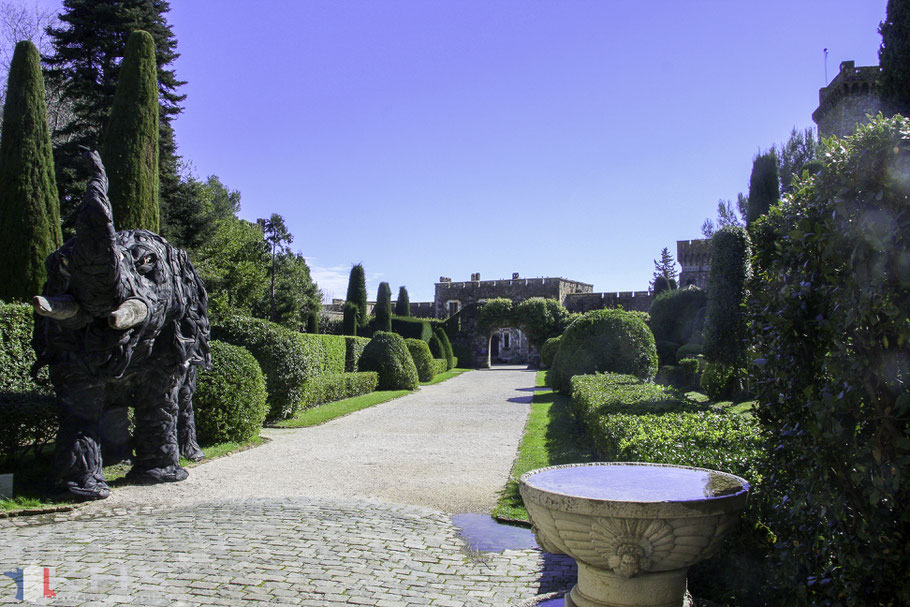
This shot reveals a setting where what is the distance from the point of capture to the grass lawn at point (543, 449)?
19.1 feet

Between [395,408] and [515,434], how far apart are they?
4.96 m

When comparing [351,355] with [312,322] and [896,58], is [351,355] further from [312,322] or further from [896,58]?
[896,58]

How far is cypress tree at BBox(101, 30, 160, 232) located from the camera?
1259cm

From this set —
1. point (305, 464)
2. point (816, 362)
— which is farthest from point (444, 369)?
point (816, 362)

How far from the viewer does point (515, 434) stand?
10.6 meters

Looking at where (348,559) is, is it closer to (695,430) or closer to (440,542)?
(440,542)

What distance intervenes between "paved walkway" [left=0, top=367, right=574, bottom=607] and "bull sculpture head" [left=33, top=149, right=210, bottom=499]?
Answer: 1.71 feet

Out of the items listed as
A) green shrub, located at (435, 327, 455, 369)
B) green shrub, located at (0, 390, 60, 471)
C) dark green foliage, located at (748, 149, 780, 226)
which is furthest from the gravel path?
green shrub, located at (435, 327, 455, 369)

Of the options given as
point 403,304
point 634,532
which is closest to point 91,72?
point 634,532

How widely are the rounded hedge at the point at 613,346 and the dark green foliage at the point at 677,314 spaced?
12.8m

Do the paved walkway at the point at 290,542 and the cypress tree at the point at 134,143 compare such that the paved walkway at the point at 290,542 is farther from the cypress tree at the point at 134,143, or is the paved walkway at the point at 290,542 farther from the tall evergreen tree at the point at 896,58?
the tall evergreen tree at the point at 896,58

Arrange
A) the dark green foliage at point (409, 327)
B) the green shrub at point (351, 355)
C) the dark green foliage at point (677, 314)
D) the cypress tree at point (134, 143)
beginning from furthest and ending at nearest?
the dark green foliage at point (409, 327)
the dark green foliage at point (677, 314)
the green shrub at point (351, 355)
the cypress tree at point (134, 143)

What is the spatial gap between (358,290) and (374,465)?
1140 inches

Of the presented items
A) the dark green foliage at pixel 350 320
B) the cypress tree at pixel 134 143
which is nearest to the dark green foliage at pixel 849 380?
the cypress tree at pixel 134 143
